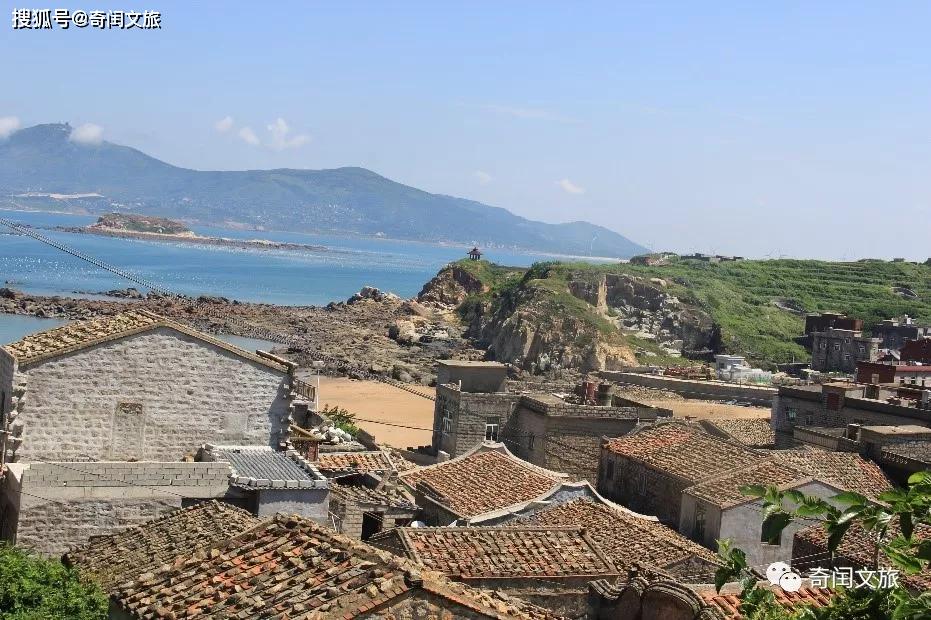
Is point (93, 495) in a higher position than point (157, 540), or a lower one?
higher

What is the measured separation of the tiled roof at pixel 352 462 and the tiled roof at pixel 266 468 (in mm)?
2377

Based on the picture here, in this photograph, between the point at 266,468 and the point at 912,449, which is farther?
the point at 912,449

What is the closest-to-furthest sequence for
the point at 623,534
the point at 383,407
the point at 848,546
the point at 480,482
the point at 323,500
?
the point at 323,500, the point at 623,534, the point at 848,546, the point at 480,482, the point at 383,407

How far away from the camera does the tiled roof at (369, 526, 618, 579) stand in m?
14.9

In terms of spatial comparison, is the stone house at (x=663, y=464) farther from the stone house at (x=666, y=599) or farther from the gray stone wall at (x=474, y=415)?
the stone house at (x=666, y=599)

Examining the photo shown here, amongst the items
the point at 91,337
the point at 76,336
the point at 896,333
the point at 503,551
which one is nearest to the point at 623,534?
the point at 503,551

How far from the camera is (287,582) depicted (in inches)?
379

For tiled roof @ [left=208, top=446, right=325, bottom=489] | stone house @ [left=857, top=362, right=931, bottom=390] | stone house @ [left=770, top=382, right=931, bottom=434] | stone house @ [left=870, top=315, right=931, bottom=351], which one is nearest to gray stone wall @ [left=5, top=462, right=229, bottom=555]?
tiled roof @ [left=208, top=446, right=325, bottom=489]

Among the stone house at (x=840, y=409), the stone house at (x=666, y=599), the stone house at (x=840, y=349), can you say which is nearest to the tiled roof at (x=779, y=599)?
the stone house at (x=666, y=599)

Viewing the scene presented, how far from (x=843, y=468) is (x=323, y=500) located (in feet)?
47.5

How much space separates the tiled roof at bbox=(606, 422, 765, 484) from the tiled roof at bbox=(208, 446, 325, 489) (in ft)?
33.5

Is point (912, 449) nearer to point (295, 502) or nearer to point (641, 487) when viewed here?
point (641, 487)

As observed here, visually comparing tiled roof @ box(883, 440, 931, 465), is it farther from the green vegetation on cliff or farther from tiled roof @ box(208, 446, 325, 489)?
the green vegetation on cliff

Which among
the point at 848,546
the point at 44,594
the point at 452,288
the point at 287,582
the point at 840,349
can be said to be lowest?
the point at 452,288
